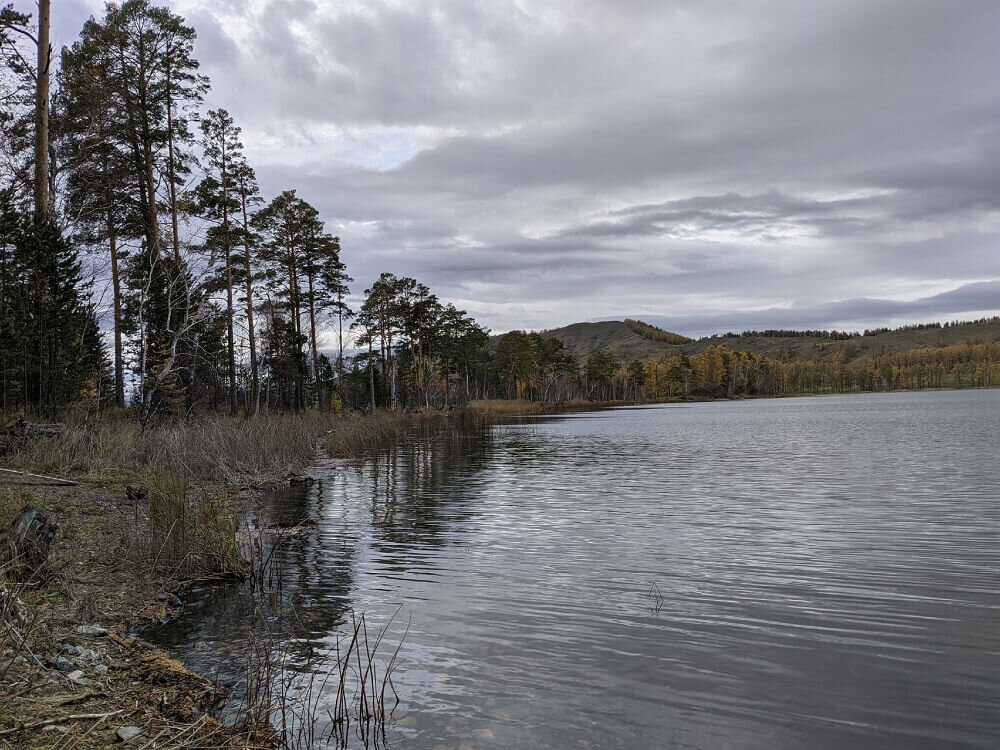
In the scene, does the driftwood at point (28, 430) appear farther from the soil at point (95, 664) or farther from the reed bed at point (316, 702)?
the reed bed at point (316, 702)

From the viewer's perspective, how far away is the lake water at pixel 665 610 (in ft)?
17.8

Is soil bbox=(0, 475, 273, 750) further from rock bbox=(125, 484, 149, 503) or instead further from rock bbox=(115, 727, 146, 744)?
rock bbox=(125, 484, 149, 503)

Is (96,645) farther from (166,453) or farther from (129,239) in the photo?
(129,239)

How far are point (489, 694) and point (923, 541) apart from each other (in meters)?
9.33

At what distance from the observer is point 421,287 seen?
71.0 metres

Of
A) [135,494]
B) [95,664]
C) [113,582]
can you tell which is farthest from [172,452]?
[95,664]

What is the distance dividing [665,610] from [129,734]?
237 inches

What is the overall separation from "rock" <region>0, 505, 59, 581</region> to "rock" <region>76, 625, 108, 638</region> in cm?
86

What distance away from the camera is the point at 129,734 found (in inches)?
170

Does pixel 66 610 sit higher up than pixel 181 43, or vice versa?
pixel 181 43

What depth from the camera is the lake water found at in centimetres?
542

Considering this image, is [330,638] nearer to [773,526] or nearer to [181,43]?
[773,526]

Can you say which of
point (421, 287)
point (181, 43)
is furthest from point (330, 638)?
point (421, 287)

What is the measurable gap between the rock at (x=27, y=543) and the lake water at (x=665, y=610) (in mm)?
1537
